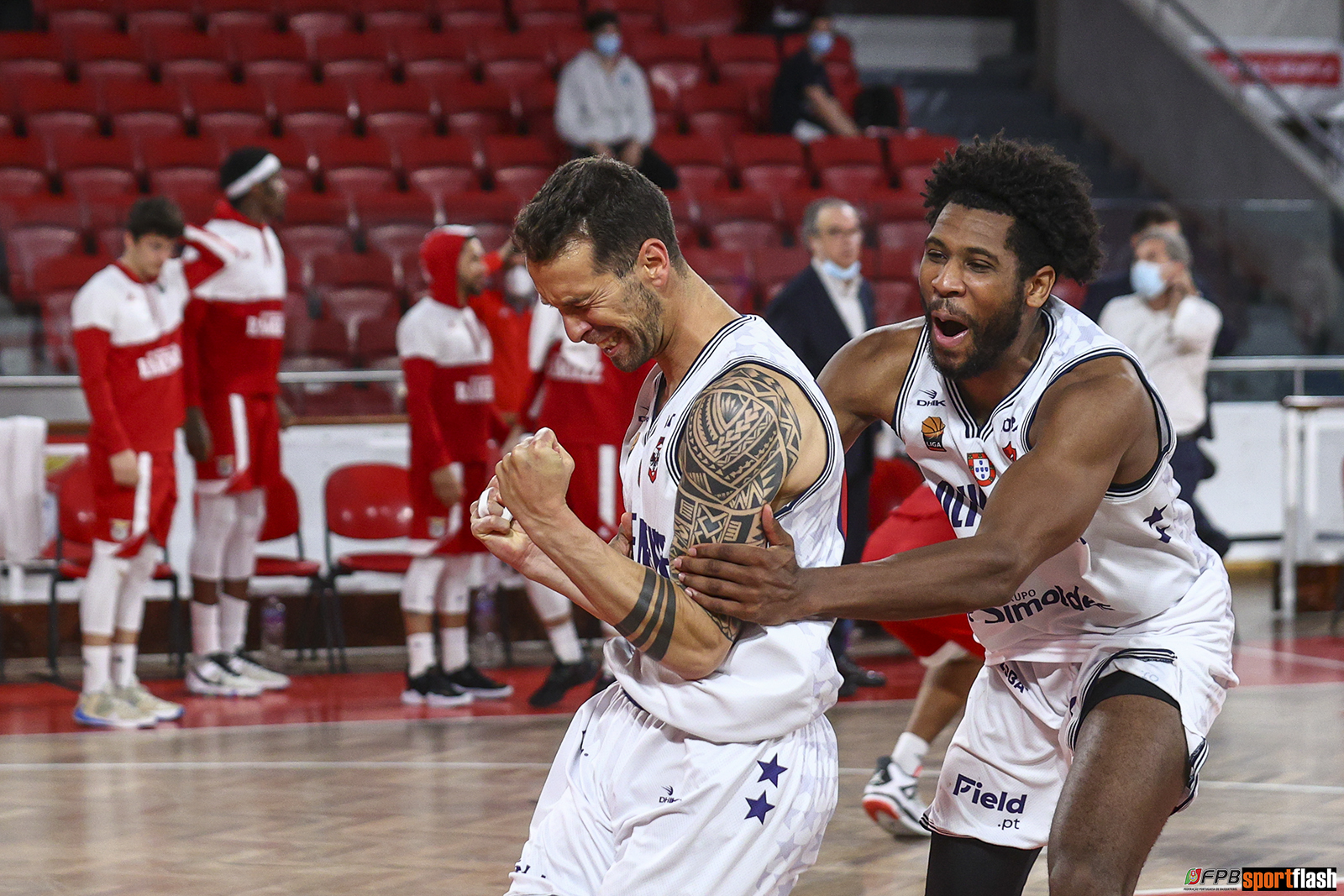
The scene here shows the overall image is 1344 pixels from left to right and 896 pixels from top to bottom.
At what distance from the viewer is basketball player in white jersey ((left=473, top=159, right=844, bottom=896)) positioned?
7.64 ft

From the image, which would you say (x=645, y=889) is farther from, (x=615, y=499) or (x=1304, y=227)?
(x=1304, y=227)

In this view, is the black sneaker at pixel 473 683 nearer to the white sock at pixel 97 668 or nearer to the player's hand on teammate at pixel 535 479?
the white sock at pixel 97 668

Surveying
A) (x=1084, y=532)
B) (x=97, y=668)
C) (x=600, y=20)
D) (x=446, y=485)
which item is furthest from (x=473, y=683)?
(x=600, y=20)

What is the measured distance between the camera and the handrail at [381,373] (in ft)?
25.9

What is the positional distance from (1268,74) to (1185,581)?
46.4ft

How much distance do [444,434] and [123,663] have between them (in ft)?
5.61

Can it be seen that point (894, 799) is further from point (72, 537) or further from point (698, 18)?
point (698, 18)

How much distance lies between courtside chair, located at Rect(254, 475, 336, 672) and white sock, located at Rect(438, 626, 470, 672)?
2.66ft

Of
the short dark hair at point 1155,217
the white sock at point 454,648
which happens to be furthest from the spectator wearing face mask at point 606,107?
the white sock at point 454,648

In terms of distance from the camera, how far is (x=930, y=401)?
3.02 meters

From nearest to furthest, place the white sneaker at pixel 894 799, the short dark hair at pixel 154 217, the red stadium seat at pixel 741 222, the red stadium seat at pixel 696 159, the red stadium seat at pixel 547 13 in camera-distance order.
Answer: the white sneaker at pixel 894 799 < the short dark hair at pixel 154 217 < the red stadium seat at pixel 741 222 < the red stadium seat at pixel 696 159 < the red stadium seat at pixel 547 13

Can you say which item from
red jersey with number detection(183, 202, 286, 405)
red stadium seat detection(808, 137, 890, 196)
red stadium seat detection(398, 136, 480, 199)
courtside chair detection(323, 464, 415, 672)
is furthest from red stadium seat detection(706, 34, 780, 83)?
red jersey with number detection(183, 202, 286, 405)

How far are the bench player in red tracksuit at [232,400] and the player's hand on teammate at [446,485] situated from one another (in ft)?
3.40

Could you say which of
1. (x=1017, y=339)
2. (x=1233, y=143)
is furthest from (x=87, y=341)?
(x=1233, y=143)
